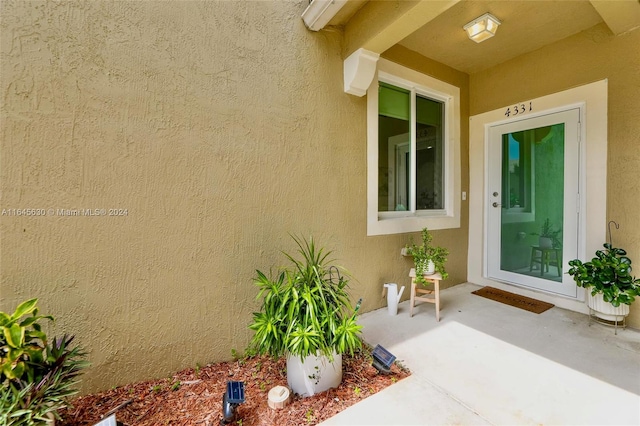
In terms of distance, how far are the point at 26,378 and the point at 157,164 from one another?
1276 millimetres

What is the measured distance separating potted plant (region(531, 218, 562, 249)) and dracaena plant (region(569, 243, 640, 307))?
0.49 metres

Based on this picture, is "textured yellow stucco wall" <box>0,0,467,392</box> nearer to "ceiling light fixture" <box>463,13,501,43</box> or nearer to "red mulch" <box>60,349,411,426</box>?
"red mulch" <box>60,349,411,426</box>

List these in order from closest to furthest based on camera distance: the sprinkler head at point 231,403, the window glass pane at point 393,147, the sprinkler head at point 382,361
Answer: the sprinkler head at point 231,403, the sprinkler head at point 382,361, the window glass pane at point 393,147

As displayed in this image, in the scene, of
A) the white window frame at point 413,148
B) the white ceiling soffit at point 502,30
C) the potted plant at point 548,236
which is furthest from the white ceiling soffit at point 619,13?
the potted plant at point 548,236

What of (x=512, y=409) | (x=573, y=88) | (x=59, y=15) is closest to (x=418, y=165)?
(x=573, y=88)

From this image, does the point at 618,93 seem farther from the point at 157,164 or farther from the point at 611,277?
the point at 157,164

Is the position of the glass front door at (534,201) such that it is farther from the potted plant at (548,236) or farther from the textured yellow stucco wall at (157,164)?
the textured yellow stucco wall at (157,164)

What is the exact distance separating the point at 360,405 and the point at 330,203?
1.62 metres

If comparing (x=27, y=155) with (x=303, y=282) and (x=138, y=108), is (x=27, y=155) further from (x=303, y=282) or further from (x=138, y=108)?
(x=303, y=282)

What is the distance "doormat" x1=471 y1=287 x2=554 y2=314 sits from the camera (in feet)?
10.0

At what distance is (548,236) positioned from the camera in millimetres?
3248

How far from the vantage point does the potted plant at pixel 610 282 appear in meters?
2.38

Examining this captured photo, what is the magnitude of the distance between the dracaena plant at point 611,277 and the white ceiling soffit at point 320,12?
3.22 m

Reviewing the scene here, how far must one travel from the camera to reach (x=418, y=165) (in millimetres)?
3482
